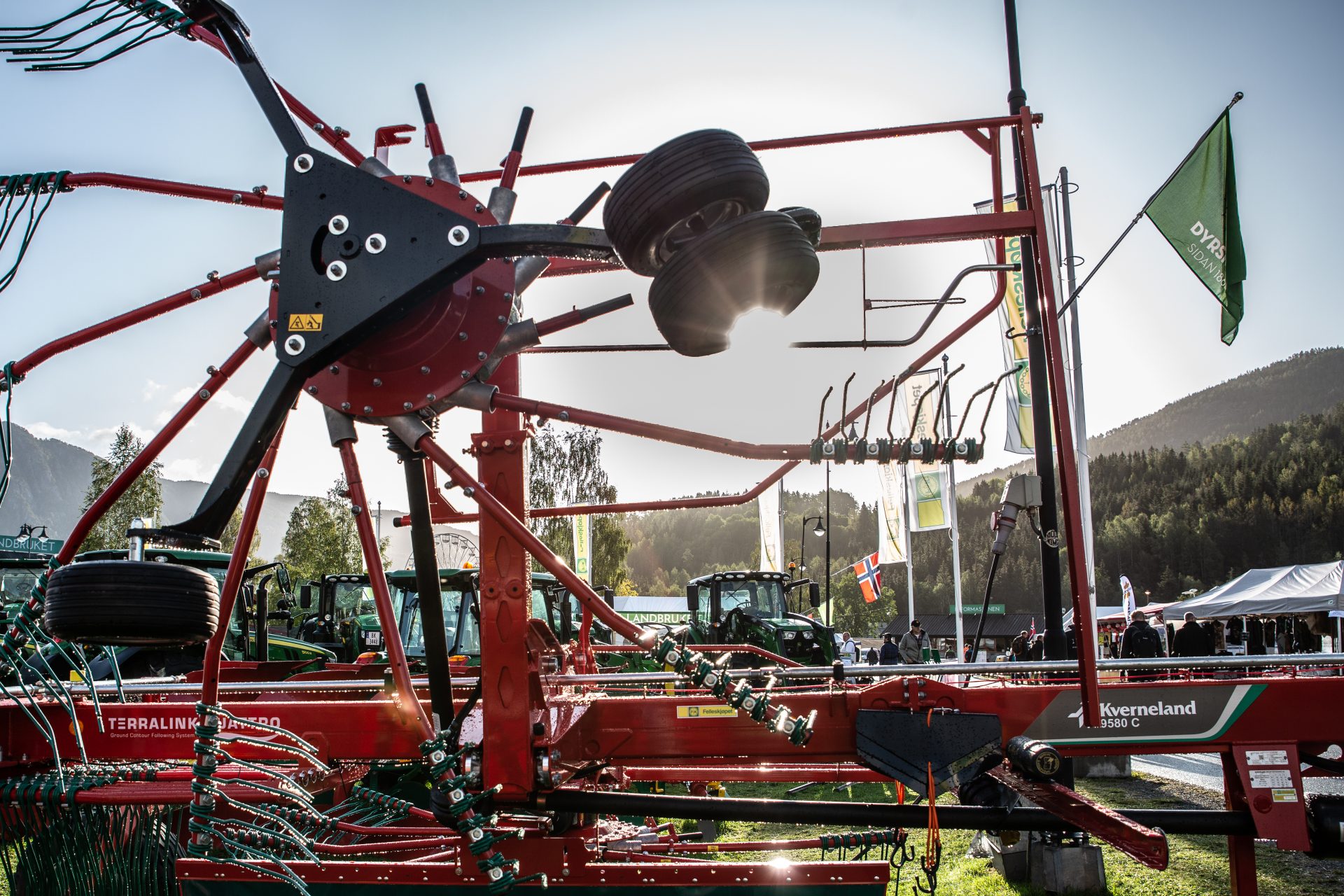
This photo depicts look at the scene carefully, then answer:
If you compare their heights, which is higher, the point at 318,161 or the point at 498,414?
the point at 318,161

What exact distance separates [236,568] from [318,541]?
52.8 m

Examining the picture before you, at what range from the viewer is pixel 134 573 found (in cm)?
197

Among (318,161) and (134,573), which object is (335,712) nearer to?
(134,573)

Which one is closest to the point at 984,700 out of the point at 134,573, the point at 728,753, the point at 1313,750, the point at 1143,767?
the point at 728,753


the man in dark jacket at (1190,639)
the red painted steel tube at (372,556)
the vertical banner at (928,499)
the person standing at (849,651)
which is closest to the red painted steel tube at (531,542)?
the red painted steel tube at (372,556)

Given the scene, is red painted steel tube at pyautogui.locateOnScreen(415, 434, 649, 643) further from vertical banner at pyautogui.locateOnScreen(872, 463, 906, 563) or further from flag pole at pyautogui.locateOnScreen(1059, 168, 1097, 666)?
vertical banner at pyautogui.locateOnScreen(872, 463, 906, 563)

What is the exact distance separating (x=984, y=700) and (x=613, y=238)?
2069 mm

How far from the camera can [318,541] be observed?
2020 inches

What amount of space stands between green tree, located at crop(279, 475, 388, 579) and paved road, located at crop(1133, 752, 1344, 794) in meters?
43.9

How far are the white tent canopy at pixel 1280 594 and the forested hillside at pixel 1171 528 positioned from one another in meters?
42.8

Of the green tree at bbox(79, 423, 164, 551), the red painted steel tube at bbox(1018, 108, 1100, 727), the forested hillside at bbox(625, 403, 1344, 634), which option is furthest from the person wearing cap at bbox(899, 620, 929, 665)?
the forested hillside at bbox(625, 403, 1344, 634)

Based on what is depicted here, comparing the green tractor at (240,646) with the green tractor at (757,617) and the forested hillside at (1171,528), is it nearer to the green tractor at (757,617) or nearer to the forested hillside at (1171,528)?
the green tractor at (757,617)

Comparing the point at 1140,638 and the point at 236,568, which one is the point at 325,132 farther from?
the point at 1140,638

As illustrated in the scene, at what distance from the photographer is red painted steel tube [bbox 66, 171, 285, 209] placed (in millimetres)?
2629
